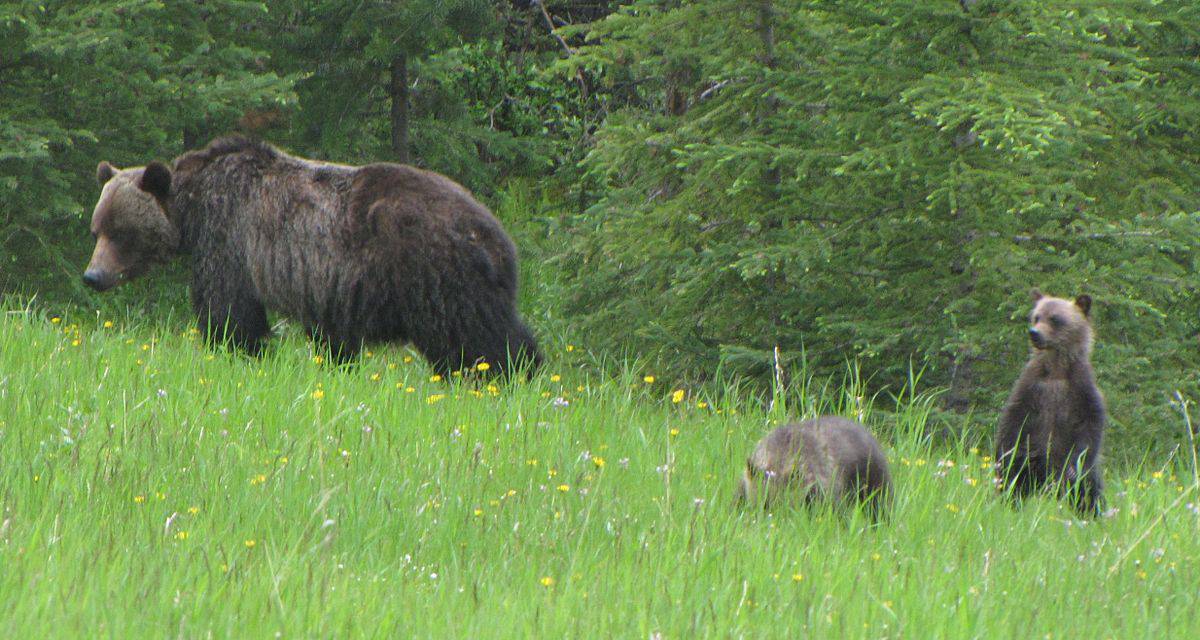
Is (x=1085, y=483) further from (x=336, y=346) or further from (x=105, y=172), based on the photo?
(x=105, y=172)

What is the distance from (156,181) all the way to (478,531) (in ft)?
16.4

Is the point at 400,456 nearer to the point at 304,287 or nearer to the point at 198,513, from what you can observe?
the point at 198,513

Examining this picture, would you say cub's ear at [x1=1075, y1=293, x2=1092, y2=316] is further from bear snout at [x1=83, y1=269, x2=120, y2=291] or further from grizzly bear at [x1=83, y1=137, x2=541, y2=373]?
bear snout at [x1=83, y1=269, x2=120, y2=291]

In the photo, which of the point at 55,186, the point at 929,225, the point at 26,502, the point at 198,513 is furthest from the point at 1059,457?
the point at 55,186

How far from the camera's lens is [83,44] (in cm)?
944

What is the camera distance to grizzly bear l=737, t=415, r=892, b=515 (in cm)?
499

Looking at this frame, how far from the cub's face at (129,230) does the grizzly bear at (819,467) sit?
16.6 feet

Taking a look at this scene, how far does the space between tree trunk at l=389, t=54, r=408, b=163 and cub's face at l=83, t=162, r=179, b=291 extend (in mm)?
4114

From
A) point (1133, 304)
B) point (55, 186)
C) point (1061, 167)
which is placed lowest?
point (55, 186)

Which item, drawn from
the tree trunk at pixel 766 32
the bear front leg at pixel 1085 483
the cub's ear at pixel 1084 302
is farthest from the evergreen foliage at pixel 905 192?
the bear front leg at pixel 1085 483

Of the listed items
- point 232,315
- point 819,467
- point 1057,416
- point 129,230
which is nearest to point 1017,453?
point 1057,416

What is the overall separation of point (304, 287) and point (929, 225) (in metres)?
3.70

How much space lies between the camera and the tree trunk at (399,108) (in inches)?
496

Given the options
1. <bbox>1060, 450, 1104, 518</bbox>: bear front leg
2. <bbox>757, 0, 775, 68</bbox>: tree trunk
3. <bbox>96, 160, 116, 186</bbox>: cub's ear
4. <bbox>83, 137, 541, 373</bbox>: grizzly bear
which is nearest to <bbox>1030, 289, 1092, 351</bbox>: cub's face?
<bbox>1060, 450, 1104, 518</bbox>: bear front leg
